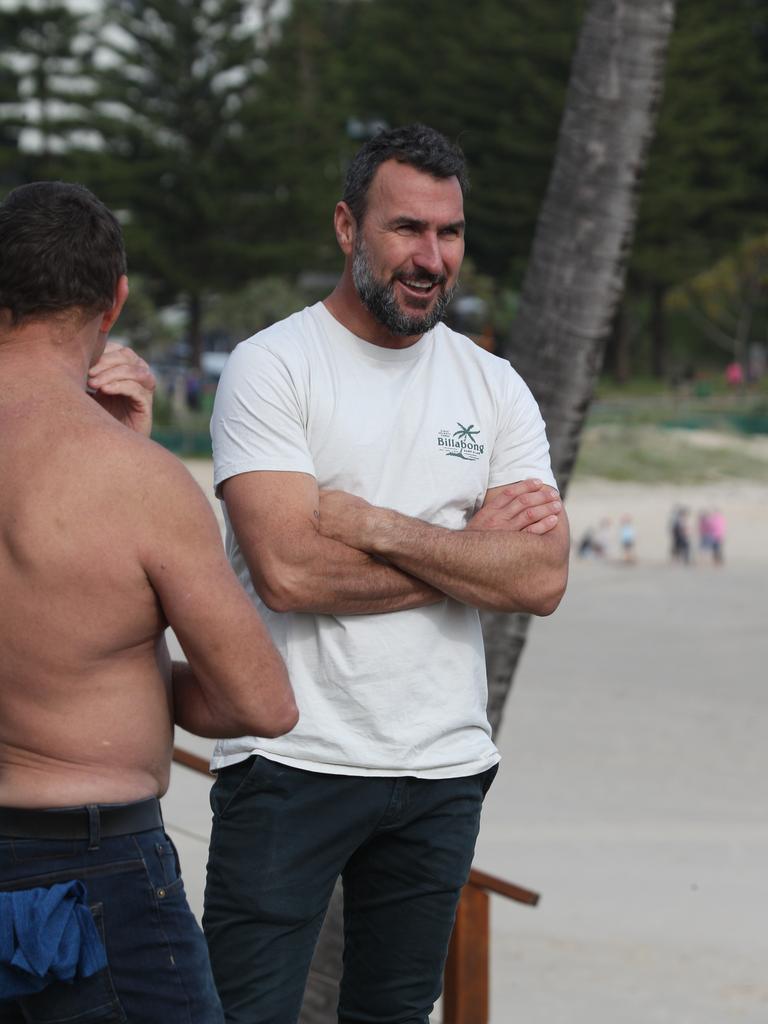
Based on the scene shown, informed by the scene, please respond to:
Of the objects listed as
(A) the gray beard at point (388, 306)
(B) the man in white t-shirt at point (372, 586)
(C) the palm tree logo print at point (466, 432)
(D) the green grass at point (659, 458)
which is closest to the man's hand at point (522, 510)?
(B) the man in white t-shirt at point (372, 586)

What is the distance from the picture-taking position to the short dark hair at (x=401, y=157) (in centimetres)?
289

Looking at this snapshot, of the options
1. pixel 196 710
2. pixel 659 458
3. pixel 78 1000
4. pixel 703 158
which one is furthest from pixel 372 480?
pixel 703 158

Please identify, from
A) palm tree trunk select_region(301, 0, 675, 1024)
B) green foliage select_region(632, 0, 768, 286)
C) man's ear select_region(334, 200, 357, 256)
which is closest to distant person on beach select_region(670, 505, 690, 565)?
palm tree trunk select_region(301, 0, 675, 1024)

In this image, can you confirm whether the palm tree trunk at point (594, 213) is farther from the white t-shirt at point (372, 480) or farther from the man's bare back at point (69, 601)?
the man's bare back at point (69, 601)

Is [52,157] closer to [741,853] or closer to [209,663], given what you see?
[741,853]

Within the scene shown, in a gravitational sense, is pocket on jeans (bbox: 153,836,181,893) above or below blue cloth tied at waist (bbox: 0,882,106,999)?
above

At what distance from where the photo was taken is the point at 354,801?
2.72m

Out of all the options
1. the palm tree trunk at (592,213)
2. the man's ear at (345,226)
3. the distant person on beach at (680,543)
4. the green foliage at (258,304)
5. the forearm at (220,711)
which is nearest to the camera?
the forearm at (220,711)

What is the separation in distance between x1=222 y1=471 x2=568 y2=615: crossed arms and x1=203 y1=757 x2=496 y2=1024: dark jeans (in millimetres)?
308

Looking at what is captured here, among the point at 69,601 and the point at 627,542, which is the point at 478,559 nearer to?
the point at 69,601

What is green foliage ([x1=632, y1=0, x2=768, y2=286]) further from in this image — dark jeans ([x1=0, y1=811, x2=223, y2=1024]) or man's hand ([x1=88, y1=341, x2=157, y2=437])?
dark jeans ([x1=0, y1=811, x2=223, y2=1024])

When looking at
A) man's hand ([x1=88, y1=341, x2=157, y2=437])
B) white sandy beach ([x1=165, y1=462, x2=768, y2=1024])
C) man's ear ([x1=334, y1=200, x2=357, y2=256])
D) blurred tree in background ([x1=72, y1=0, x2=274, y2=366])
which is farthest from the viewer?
blurred tree in background ([x1=72, y1=0, x2=274, y2=366])

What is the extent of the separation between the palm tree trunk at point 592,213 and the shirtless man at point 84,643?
221 cm

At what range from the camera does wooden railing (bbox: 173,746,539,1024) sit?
429 centimetres
